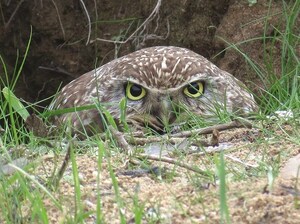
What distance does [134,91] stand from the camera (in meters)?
5.75

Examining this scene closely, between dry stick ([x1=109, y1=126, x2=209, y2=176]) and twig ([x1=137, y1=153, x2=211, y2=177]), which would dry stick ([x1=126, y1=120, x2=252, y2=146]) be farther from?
twig ([x1=137, y1=153, x2=211, y2=177])

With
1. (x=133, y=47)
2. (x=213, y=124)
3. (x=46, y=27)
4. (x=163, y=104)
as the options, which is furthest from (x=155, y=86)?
(x=46, y=27)

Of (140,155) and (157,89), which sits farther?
(157,89)

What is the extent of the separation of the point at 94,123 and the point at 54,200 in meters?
2.45

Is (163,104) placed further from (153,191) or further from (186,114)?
(153,191)

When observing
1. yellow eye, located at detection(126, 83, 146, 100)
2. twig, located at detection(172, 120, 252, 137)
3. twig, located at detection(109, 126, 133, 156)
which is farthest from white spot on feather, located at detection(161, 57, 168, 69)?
twig, located at detection(109, 126, 133, 156)

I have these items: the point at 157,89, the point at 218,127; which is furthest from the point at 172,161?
the point at 157,89

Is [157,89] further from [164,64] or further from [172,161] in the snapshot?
[172,161]

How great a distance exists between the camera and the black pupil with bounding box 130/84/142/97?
18.8 feet

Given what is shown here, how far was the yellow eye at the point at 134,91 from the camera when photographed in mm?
5688

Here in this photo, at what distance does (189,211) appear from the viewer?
2.86 m

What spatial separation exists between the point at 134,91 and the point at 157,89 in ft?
0.66

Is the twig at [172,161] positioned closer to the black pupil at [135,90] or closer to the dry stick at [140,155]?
the dry stick at [140,155]

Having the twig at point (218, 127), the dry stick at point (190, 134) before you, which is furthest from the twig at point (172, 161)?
the twig at point (218, 127)
